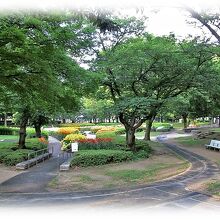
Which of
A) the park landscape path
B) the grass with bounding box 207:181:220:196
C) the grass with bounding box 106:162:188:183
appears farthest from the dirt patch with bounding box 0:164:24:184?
the grass with bounding box 207:181:220:196

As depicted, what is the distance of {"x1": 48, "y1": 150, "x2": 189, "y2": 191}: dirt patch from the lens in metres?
14.1

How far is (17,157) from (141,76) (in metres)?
9.86

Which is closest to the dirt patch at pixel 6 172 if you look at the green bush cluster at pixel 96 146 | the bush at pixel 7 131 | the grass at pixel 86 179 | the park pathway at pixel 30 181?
the park pathway at pixel 30 181

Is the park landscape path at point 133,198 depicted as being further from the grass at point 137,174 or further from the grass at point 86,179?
the grass at point 86,179

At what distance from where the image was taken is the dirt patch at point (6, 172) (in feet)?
53.1

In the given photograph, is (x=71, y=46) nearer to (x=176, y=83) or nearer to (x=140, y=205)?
(x=140, y=205)

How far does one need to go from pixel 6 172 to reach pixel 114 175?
5861 mm

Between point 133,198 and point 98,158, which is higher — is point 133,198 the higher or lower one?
the lower one

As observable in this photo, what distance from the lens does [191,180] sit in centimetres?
1411

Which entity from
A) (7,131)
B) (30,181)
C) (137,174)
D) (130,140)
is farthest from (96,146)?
(7,131)

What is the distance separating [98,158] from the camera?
19.8 metres

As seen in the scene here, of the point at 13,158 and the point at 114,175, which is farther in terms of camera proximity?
the point at 13,158

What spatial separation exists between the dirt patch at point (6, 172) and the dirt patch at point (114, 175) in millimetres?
2335

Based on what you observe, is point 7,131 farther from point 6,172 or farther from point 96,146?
point 6,172
